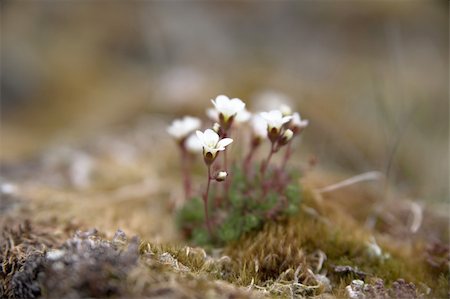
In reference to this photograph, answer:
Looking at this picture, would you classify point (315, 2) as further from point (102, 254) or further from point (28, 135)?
point (102, 254)

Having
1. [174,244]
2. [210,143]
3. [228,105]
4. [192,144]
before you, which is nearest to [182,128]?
[192,144]

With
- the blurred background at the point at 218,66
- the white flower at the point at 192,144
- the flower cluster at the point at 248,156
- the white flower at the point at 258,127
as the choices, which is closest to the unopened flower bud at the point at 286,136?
the flower cluster at the point at 248,156

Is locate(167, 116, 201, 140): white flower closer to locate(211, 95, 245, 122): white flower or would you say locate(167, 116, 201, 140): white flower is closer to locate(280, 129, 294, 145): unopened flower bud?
locate(211, 95, 245, 122): white flower

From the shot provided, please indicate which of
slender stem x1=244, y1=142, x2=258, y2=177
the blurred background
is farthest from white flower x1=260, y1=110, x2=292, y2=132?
the blurred background

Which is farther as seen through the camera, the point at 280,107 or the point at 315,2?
the point at 315,2

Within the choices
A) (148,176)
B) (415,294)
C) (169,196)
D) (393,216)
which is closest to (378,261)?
(415,294)

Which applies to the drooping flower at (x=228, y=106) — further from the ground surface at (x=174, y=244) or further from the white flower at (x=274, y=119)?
the ground surface at (x=174, y=244)
